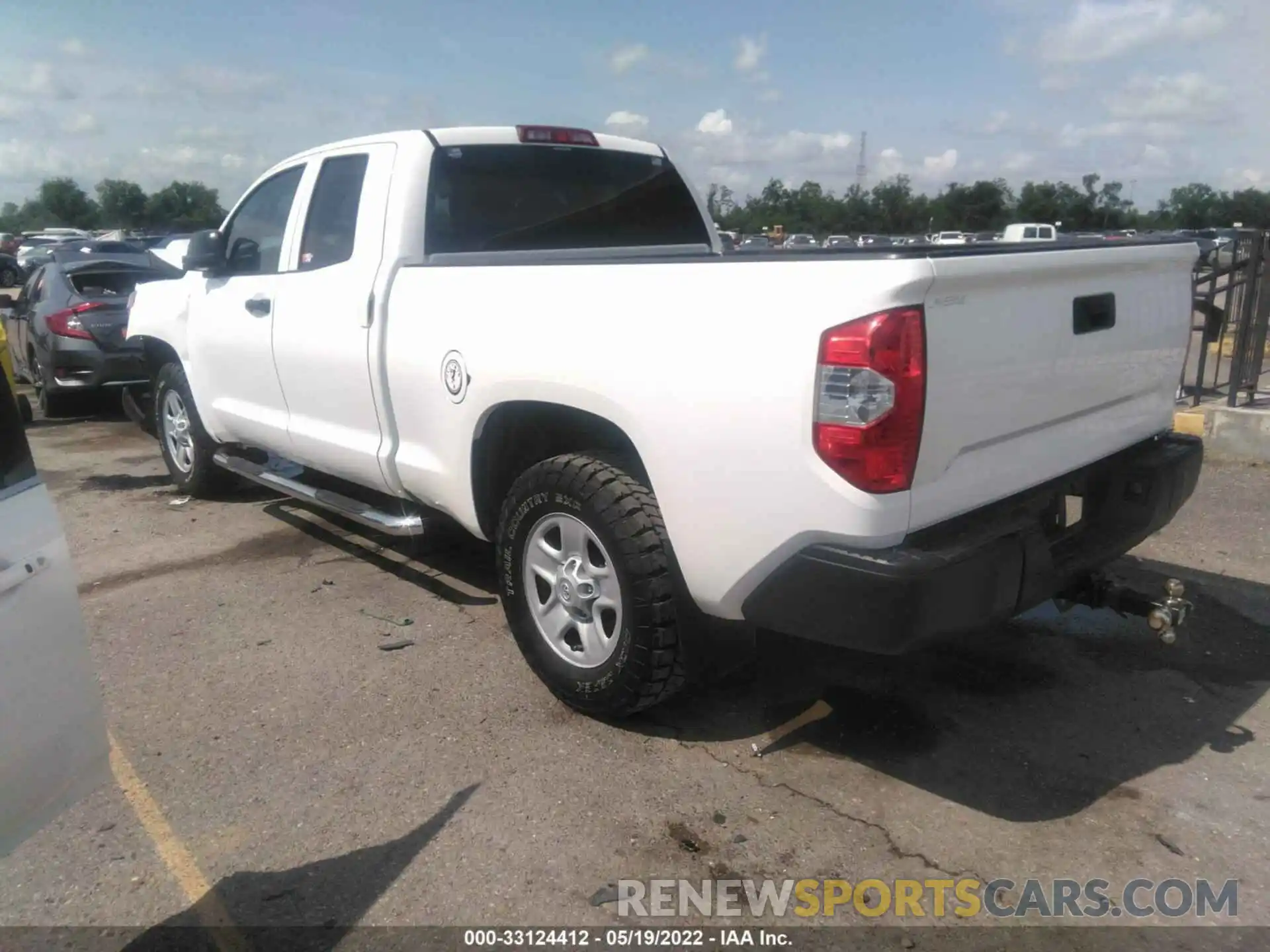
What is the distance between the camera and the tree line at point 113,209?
211 feet

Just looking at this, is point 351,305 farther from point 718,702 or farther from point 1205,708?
point 1205,708

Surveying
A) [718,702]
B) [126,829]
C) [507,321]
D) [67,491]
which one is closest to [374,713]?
[126,829]

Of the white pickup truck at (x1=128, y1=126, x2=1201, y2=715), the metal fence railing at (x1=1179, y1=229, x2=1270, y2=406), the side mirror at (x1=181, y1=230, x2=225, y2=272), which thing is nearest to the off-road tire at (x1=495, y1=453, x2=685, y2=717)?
the white pickup truck at (x1=128, y1=126, x2=1201, y2=715)

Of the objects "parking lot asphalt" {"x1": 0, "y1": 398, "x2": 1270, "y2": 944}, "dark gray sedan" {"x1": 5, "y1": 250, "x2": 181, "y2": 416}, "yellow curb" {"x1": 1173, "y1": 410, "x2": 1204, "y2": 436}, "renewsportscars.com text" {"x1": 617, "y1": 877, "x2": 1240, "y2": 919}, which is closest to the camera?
"renewsportscars.com text" {"x1": 617, "y1": 877, "x2": 1240, "y2": 919}

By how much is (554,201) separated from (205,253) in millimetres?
2004

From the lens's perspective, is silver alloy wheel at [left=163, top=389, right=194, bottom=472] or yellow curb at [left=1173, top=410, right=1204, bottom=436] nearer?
silver alloy wheel at [left=163, top=389, right=194, bottom=472]

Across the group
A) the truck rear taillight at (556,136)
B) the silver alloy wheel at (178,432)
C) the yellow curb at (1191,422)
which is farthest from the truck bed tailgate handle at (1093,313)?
the silver alloy wheel at (178,432)

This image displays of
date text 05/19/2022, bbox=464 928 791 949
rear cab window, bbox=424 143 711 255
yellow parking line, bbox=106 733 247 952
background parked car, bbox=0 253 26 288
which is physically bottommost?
date text 05/19/2022, bbox=464 928 791 949

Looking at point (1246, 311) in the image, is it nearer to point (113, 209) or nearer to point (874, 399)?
point (874, 399)

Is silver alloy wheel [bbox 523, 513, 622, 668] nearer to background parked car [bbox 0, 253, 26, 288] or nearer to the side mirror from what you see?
the side mirror

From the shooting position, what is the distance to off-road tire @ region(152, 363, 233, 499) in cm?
628

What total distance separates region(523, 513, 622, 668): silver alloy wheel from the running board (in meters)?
0.89

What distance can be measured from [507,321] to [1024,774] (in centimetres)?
230

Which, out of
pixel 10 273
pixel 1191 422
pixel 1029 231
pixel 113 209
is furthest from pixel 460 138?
pixel 113 209
